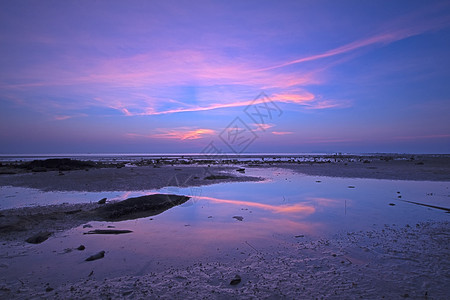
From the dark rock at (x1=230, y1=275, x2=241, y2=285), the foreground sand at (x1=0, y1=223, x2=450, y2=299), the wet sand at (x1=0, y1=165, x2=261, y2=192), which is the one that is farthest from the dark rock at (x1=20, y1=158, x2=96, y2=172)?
the dark rock at (x1=230, y1=275, x2=241, y2=285)

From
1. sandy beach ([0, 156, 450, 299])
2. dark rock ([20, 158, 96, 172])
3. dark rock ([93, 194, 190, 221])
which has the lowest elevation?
sandy beach ([0, 156, 450, 299])

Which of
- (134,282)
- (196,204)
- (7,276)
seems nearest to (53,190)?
(196,204)

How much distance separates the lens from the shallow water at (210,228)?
6.62m

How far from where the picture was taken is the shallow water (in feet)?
21.7

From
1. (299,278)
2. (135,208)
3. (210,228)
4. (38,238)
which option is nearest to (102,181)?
(135,208)

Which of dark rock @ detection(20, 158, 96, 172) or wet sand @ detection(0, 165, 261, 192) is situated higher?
dark rock @ detection(20, 158, 96, 172)

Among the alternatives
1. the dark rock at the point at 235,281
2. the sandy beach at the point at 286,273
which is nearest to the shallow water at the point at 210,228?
the sandy beach at the point at 286,273

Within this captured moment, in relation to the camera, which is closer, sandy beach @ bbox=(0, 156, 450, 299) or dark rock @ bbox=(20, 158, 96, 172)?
sandy beach @ bbox=(0, 156, 450, 299)

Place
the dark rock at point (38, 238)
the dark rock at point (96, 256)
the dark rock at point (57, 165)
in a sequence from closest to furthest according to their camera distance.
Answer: the dark rock at point (96, 256)
the dark rock at point (38, 238)
the dark rock at point (57, 165)

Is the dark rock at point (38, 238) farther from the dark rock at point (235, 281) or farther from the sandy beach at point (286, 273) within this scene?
the dark rock at point (235, 281)

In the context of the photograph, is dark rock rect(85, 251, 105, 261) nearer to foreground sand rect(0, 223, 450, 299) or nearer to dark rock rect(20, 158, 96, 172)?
foreground sand rect(0, 223, 450, 299)

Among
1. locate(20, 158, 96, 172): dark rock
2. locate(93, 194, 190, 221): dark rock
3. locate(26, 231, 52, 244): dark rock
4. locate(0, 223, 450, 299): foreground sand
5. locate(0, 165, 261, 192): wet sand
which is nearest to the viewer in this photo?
locate(0, 223, 450, 299): foreground sand

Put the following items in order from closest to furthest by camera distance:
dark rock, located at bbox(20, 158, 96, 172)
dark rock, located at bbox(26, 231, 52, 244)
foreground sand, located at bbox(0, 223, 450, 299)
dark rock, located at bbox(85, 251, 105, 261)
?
foreground sand, located at bbox(0, 223, 450, 299) < dark rock, located at bbox(85, 251, 105, 261) < dark rock, located at bbox(26, 231, 52, 244) < dark rock, located at bbox(20, 158, 96, 172)

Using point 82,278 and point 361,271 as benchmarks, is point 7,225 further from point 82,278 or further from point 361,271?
point 361,271
